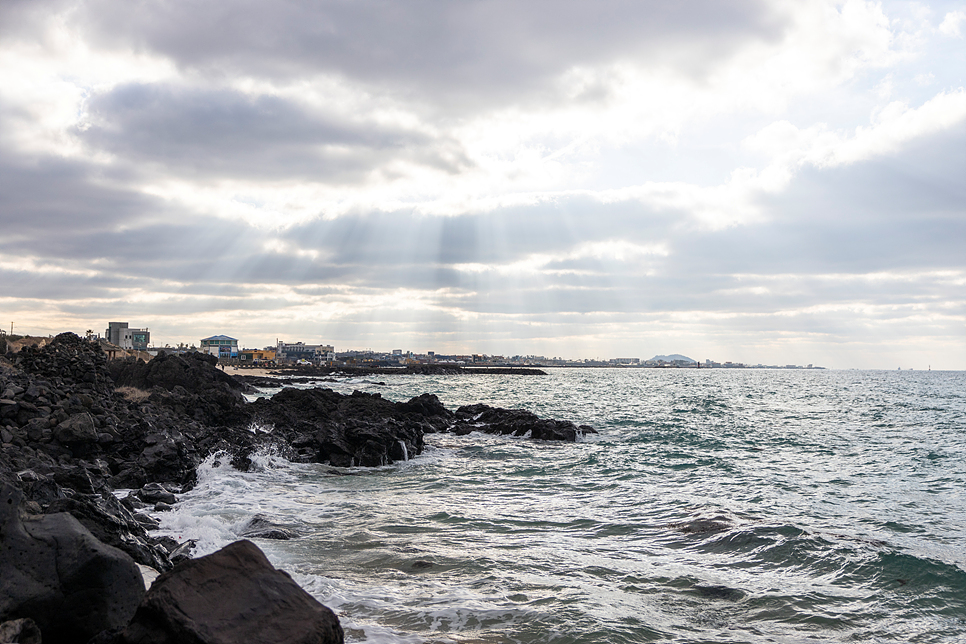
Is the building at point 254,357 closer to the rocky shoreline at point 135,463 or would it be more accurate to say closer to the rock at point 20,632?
the rocky shoreline at point 135,463

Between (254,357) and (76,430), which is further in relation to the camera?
(254,357)

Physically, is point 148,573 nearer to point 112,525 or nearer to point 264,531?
point 112,525

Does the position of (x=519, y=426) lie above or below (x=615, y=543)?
below

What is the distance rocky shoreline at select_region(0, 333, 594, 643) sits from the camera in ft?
16.5

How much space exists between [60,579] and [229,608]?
1599mm

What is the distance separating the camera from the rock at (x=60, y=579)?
16.5 feet

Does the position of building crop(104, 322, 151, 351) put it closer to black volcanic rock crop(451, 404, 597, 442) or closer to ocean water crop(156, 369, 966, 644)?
black volcanic rock crop(451, 404, 597, 442)

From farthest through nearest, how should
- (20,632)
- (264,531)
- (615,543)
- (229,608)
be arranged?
(615,543) → (264,531) → (229,608) → (20,632)

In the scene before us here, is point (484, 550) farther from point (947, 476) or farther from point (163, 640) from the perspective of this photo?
point (947, 476)

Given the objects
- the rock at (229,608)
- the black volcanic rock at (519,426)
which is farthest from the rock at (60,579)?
the black volcanic rock at (519,426)

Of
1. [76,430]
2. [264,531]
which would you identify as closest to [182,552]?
[264,531]

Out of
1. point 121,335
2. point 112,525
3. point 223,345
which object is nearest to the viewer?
point 112,525

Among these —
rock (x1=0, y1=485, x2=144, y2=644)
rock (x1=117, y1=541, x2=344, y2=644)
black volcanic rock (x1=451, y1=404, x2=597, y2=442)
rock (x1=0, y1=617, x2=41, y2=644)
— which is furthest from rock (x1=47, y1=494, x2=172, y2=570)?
black volcanic rock (x1=451, y1=404, x2=597, y2=442)

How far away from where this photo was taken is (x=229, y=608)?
4.95 m
